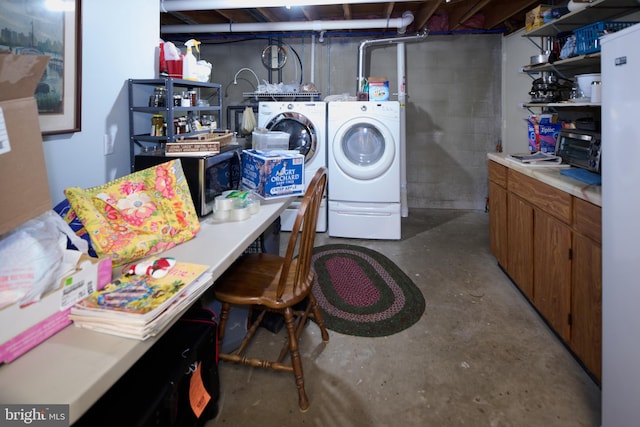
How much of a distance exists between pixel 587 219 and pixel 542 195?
452 millimetres

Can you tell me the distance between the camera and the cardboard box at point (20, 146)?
80 centimetres

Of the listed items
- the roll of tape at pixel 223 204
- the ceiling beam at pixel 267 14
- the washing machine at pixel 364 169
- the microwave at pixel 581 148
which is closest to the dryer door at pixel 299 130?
the washing machine at pixel 364 169

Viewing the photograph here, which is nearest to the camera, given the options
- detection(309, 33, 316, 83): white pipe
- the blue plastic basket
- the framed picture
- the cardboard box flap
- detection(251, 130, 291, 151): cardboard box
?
the cardboard box flap

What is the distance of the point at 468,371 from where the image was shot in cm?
185

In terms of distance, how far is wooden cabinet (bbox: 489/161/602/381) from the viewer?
165 cm

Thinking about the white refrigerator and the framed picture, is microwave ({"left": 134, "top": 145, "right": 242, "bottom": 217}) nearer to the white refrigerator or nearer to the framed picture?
the framed picture

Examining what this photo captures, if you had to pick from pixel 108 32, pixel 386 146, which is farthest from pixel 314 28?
pixel 108 32

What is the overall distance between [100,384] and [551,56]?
3.13 meters

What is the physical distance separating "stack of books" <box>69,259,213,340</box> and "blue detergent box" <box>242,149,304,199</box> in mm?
908

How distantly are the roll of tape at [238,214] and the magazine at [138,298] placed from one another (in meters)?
0.56

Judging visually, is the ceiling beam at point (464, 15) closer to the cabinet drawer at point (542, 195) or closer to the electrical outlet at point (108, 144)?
the cabinet drawer at point (542, 195)

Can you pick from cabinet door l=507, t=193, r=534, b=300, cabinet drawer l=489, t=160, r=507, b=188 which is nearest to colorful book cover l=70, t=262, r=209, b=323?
cabinet door l=507, t=193, r=534, b=300

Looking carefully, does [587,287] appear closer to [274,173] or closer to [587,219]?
[587,219]

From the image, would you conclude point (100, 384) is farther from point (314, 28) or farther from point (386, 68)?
point (386, 68)
